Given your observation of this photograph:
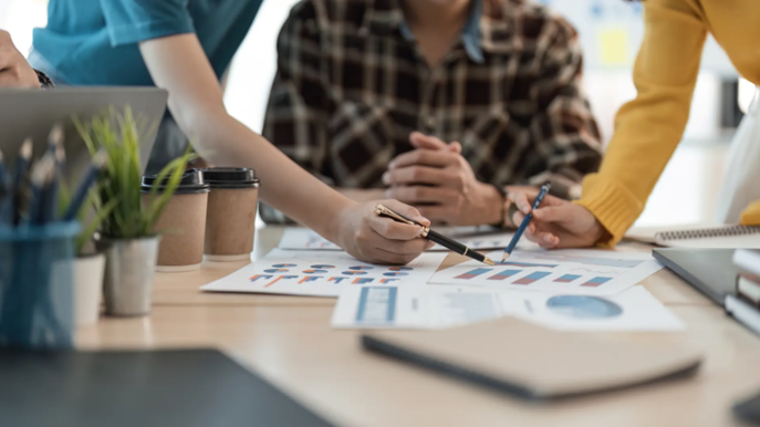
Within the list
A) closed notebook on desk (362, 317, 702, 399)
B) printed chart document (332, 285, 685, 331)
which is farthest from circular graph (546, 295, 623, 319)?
closed notebook on desk (362, 317, 702, 399)

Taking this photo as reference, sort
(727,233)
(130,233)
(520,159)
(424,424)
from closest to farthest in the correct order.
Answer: (424,424) → (130,233) → (727,233) → (520,159)

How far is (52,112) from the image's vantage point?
0.72 m

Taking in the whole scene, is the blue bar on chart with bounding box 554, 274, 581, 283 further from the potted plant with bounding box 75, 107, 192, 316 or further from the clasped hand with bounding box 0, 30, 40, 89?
the clasped hand with bounding box 0, 30, 40, 89

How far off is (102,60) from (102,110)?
0.63 meters

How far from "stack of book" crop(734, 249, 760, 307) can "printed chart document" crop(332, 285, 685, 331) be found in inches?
2.7

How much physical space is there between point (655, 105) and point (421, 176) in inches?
17.3

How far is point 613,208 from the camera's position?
1177 mm

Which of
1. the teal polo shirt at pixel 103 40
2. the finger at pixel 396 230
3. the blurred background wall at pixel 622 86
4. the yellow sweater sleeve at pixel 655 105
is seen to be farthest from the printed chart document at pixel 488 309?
the blurred background wall at pixel 622 86

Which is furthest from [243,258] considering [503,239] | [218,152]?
[503,239]

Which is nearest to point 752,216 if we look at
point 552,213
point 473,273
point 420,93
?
point 552,213

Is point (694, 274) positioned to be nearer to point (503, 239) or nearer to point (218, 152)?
point (503, 239)

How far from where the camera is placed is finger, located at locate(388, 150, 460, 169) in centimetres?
142

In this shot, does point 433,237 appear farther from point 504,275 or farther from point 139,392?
point 139,392

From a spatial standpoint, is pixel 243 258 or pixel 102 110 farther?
pixel 243 258
